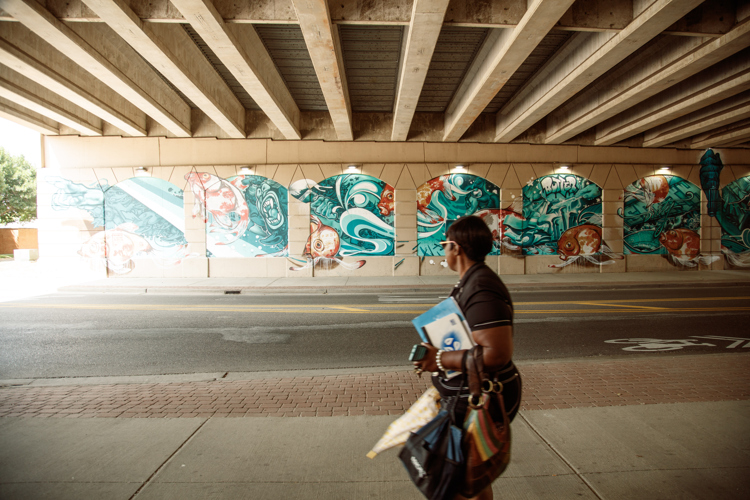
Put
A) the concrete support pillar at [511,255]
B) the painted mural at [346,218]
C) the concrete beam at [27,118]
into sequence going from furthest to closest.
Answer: the concrete support pillar at [511,255] < the painted mural at [346,218] < the concrete beam at [27,118]

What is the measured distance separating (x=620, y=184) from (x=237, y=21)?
16745 mm

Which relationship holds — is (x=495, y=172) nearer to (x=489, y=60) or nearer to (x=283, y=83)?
(x=489, y=60)

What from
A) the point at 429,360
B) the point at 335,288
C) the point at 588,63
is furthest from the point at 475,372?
the point at 335,288

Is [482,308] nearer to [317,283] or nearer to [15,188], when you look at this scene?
[317,283]

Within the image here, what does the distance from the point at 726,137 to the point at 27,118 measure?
27.3 metres

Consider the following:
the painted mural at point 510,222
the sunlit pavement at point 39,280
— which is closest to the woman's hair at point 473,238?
the sunlit pavement at point 39,280

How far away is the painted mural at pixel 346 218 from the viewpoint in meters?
16.1

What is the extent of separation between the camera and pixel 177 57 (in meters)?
9.56

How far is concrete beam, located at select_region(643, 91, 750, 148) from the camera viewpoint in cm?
1253

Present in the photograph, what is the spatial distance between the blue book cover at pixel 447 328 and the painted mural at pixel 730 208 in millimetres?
21770

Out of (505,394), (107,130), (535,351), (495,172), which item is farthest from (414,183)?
(505,394)

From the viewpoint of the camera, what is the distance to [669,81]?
10.4 metres

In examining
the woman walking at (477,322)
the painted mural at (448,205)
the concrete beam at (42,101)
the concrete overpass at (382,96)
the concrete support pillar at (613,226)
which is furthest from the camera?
the concrete support pillar at (613,226)

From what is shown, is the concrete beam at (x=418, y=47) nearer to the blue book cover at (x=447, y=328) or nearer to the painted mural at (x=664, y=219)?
the blue book cover at (x=447, y=328)
